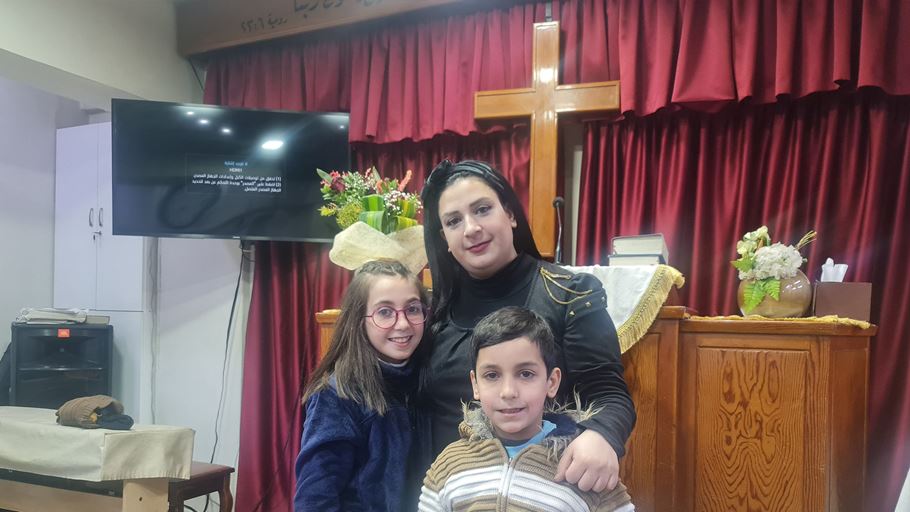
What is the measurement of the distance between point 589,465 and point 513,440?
146 millimetres

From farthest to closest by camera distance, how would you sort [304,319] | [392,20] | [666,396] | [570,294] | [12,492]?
[304,319], [392,20], [12,492], [666,396], [570,294]

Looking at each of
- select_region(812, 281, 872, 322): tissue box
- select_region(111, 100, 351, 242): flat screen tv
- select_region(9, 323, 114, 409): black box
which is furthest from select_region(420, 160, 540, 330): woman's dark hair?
select_region(9, 323, 114, 409): black box

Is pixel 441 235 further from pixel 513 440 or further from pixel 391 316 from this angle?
pixel 513 440

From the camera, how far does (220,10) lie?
131 inches

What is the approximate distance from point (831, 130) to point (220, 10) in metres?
2.98

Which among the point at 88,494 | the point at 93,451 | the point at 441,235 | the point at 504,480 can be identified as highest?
the point at 441,235

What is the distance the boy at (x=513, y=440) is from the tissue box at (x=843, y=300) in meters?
1.35

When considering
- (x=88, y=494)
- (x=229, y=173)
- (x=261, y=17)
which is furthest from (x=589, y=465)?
(x=261, y=17)

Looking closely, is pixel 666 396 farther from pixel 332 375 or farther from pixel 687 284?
pixel 332 375

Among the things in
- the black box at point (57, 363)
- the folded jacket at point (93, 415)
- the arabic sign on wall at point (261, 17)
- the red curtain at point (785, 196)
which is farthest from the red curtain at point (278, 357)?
the red curtain at point (785, 196)

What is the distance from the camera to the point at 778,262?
2.01m

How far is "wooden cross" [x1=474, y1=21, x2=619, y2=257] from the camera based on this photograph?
2.42 meters

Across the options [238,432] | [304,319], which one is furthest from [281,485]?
[304,319]

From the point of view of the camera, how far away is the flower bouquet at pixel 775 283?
1992 mm
